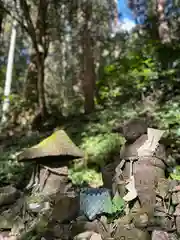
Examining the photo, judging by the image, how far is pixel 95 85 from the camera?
9141 mm

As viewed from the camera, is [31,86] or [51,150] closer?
[51,150]

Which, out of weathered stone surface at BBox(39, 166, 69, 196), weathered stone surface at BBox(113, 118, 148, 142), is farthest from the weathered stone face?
weathered stone surface at BBox(39, 166, 69, 196)

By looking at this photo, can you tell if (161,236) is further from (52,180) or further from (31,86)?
(31,86)

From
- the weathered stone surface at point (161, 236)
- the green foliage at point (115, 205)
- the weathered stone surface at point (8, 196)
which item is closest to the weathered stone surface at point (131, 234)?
the weathered stone surface at point (161, 236)

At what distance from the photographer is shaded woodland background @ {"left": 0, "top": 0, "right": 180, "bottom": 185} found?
5.99 meters

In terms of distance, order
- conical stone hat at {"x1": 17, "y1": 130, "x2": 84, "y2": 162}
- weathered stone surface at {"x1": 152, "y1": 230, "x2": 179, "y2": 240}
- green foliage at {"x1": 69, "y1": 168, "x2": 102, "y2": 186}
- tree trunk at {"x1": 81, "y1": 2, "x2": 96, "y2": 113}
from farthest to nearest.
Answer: tree trunk at {"x1": 81, "y1": 2, "x2": 96, "y2": 113} → green foliage at {"x1": 69, "y1": 168, "x2": 102, "y2": 186} → conical stone hat at {"x1": 17, "y1": 130, "x2": 84, "y2": 162} → weathered stone surface at {"x1": 152, "y1": 230, "x2": 179, "y2": 240}

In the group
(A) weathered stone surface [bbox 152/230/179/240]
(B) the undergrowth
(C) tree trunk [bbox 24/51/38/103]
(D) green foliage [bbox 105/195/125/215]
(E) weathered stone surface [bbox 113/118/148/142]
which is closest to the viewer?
(A) weathered stone surface [bbox 152/230/179/240]

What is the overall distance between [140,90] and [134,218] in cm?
543

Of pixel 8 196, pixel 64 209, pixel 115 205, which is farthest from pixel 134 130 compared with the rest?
pixel 8 196

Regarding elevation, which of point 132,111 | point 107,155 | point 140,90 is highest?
point 140,90

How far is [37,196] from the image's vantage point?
3836mm

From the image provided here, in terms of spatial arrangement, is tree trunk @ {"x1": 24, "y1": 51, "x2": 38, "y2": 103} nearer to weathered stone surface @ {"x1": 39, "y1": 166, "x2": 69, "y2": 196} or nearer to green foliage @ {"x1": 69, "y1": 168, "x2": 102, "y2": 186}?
green foliage @ {"x1": 69, "y1": 168, "x2": 102, "y2": 186}

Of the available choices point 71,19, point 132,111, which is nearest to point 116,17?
point 71,19

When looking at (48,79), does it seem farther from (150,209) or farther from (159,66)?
(150,209)
